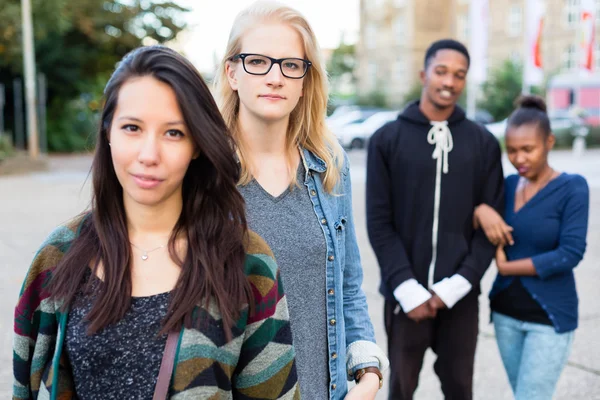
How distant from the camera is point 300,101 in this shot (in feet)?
7.42

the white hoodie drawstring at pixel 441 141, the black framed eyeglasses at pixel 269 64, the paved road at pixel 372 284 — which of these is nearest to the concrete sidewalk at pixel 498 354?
the paved road at pixel 372 284

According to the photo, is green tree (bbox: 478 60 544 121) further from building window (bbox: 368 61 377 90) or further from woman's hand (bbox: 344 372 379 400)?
woman's hand (bbox: 344 372 379 400)

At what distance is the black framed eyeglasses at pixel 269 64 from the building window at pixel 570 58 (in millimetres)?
42531

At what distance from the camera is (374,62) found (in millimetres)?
51688

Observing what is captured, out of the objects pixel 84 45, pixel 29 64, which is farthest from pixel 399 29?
pixel 29 64

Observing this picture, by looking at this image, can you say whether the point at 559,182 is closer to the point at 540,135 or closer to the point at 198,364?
the point at 540,135

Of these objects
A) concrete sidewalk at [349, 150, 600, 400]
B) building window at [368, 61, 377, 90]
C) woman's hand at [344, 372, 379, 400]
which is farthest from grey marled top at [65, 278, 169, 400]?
building window at [368, 61, 377, 90]

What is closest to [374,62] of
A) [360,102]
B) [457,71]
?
[360,102]

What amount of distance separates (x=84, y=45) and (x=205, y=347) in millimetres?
27966

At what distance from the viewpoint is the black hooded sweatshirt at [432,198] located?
3309 millimetres

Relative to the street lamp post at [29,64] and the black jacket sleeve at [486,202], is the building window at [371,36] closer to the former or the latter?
the street lamp post at [29,64]

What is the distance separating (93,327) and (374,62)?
51.5 m

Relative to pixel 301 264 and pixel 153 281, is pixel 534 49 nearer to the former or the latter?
pixel 301 264

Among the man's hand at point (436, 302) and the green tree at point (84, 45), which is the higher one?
the green tree at point (84, 45)
